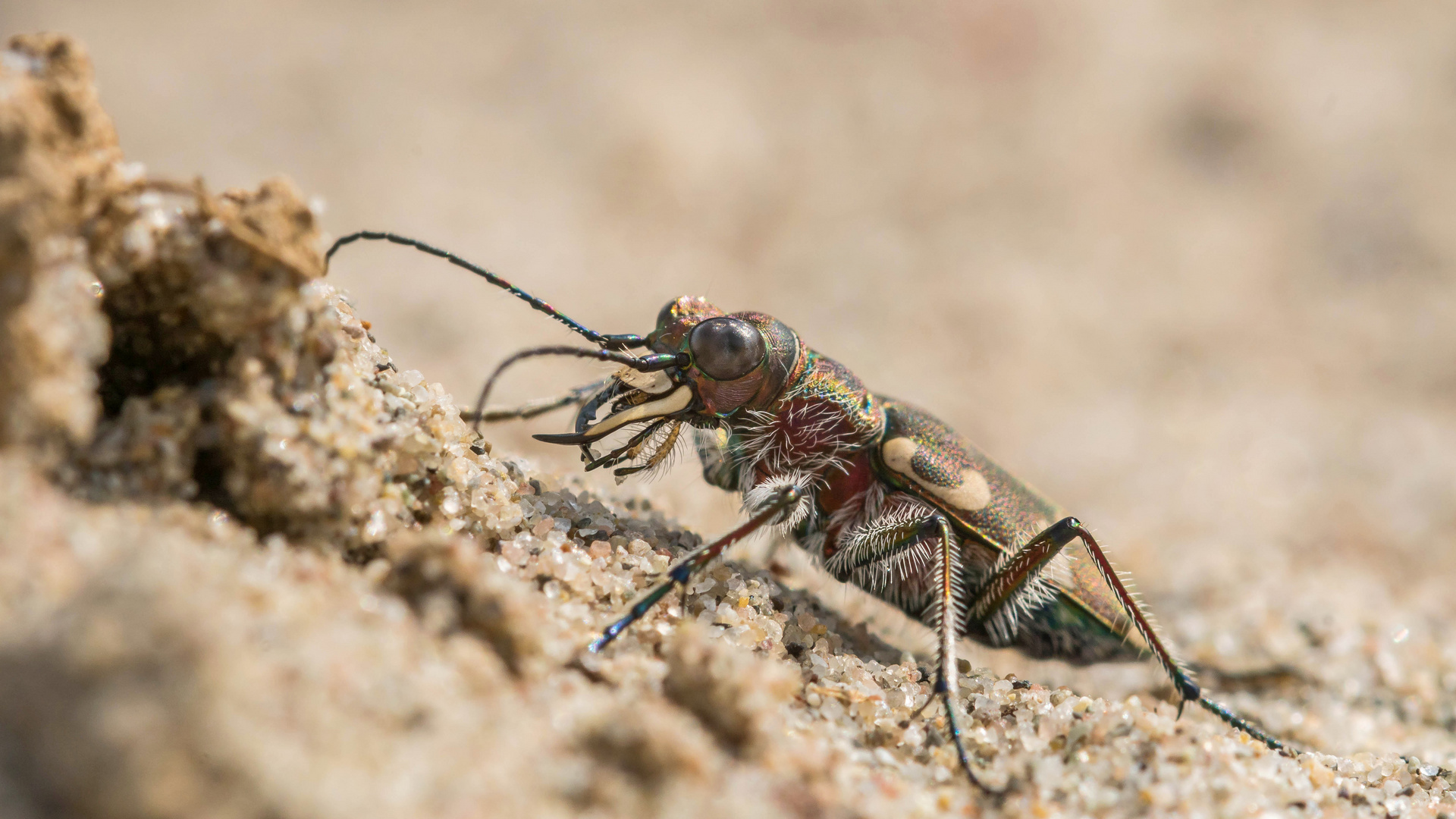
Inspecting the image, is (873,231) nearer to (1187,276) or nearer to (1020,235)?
(1020,235)

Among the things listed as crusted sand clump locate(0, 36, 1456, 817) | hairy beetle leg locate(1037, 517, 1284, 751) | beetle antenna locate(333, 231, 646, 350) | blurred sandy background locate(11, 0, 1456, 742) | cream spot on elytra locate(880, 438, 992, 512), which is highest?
blurred sandy background locate(11, 0, 1456, 742)

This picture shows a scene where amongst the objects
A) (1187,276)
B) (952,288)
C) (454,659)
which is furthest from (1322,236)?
(454,659)

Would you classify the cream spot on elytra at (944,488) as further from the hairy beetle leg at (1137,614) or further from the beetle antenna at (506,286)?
the beetle antenna at (506,286)

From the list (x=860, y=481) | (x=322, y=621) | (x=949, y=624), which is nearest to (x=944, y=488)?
(x=860, y=481)

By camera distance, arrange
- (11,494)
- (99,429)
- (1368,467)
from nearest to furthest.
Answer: (11,494) → (99,429) → (1368,467)

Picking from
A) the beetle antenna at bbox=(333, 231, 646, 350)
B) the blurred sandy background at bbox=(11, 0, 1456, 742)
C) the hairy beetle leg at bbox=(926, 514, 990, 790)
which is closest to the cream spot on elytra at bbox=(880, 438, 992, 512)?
the hairy beetle leg at bbox=(926, 514, 990, 790)

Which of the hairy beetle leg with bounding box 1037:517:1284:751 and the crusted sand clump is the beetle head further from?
the hairy beetle leg with bounding box 1037:517:1284:751

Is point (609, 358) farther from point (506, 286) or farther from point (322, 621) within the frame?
point (322, 621)
